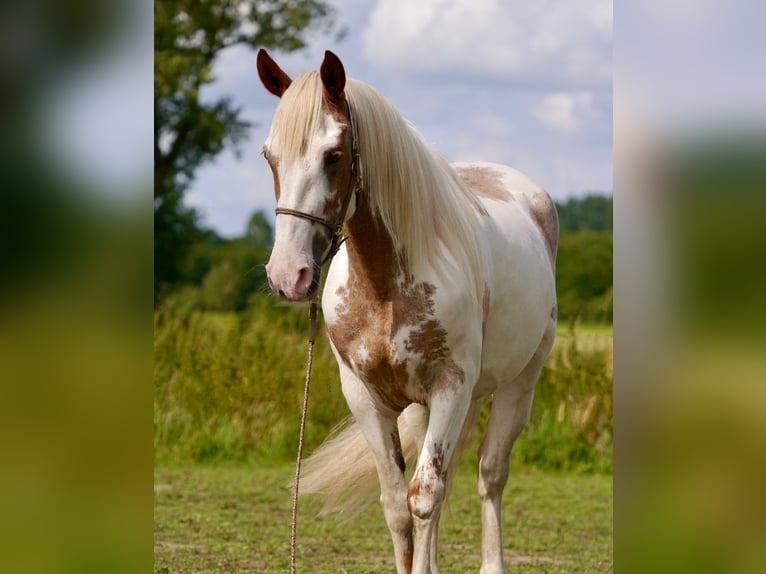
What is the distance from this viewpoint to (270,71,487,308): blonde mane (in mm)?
2934

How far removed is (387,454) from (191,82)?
14.9 meters

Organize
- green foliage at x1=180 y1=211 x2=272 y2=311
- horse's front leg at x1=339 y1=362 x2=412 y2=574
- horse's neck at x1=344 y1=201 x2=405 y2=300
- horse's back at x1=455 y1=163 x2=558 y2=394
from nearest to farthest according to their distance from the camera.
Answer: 1. horse's neck at x1=344 y1=201 x2=405 y2=300
2. horse's front leg at x1=339 y1=362 x2=412 y2=574
3. horse's back at x1=455 y1=163 x2=558 y2=394
4. green foliage at x1=180 y1=211 x2=272 y2=311

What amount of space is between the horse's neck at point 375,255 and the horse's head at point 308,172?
25cm

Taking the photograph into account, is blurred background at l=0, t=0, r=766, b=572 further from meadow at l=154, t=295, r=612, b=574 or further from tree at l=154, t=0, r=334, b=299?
tree at l=154, t=0, r=334, b=299

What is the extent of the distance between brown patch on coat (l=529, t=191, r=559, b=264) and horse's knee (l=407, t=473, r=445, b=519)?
161cm

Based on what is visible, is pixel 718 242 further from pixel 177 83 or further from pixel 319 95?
pixel 177 83

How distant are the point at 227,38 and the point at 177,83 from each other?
159cm

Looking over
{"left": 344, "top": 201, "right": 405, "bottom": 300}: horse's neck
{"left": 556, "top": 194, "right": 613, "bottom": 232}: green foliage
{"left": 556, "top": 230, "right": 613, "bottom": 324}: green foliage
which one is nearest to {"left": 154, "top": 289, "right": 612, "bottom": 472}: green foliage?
{"left": 556, "top": 230, "right": 613, "bottom": 324}: green foliage

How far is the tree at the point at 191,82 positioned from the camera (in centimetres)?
1591

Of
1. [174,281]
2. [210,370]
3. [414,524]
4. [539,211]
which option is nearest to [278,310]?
[210,370]

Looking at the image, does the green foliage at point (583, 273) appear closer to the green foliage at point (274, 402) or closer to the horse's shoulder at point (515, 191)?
the green foliage at point (274, 402)

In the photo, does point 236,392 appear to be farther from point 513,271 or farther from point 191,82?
point 191,82

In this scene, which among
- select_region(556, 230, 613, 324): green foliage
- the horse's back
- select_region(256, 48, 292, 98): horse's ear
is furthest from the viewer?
select_region(556, 230, 613, 324): green foliage

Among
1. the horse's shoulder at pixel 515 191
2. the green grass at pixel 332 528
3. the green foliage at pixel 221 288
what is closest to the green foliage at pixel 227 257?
the green foliage at pixel 221 288
